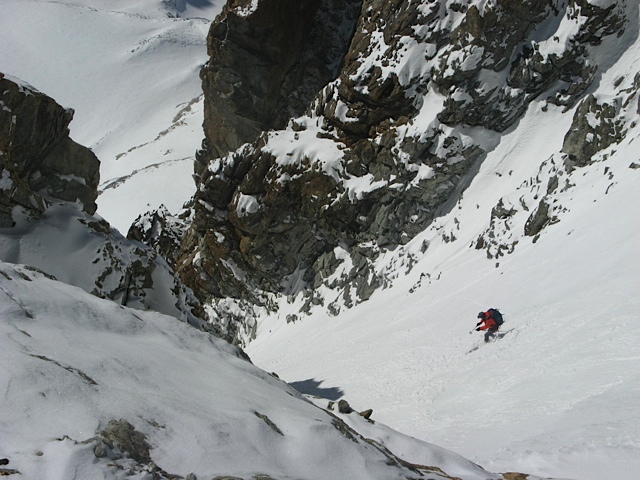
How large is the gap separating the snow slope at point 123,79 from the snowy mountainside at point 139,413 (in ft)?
162

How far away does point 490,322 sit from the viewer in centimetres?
1570

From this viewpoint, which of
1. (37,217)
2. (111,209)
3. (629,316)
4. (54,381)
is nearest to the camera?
(54,381)

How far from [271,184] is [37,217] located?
19.3 m

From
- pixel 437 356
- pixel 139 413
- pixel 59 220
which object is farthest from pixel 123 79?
pixel 139 413

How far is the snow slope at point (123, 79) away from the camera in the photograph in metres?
63.2

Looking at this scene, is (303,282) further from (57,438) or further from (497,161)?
(57,438)

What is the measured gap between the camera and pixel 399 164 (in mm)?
30125

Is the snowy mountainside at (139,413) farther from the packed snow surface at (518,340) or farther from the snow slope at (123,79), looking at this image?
the snow slope at (123,79)

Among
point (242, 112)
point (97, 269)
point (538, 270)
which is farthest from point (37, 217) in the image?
point (242, 112)

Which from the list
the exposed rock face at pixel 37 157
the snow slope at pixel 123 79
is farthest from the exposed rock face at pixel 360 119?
the snow slope at pixel 123 79

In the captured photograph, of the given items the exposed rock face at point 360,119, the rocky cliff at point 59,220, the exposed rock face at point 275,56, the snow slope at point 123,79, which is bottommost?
the rocky cliff at point 59,220

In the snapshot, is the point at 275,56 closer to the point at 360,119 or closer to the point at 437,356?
the point at 360,119

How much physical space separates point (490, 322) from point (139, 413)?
1192 centimetres

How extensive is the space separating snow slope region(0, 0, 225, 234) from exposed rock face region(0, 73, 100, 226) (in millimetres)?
37057
